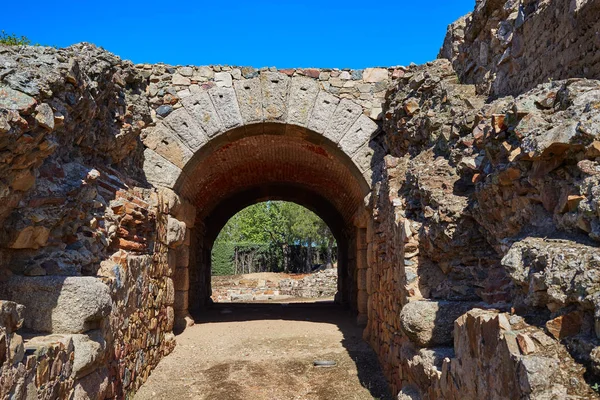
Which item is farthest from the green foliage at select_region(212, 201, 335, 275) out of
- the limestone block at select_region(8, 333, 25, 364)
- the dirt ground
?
the limestone block at select_region(8, 333, 25, 364)

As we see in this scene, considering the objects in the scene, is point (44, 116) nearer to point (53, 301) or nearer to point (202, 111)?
point (53, 301)

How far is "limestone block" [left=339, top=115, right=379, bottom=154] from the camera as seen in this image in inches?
259

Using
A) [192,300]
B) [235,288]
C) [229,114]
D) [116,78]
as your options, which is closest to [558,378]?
[116,78]

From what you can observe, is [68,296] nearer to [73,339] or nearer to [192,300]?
[73,339]

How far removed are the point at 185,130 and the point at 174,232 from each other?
1347 millimetres

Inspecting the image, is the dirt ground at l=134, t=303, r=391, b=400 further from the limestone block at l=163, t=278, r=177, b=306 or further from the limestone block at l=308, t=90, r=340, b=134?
the limestone block at l=308, t=90, r=340, b=134

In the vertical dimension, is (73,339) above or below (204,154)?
below

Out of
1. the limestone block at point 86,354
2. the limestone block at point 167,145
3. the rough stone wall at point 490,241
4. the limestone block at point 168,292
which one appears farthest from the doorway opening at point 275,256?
the limestone block at point 86,354

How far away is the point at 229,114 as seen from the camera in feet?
21.5

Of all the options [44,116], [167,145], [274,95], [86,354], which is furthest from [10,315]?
[274,95]

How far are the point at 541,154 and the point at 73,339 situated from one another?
10.1 feet

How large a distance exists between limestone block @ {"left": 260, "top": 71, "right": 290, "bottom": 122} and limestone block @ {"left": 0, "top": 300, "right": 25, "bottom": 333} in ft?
14.5

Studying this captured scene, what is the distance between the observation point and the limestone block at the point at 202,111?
650 centimetres

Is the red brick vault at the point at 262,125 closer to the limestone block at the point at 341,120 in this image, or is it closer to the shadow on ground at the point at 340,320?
the limestone block at the point at 341,120
